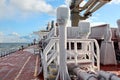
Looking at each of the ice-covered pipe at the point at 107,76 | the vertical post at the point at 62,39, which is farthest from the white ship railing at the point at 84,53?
the ice-covered pipe at the point at 107,76

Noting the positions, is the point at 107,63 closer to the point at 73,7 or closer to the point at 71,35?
the point at 71,35

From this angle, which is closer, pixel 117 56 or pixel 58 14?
pixel 58 14

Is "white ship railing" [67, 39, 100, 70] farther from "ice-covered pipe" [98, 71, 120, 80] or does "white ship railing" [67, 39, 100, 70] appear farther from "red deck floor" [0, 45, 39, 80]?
"ice-covered pipe" [98, 71, 120, 80]

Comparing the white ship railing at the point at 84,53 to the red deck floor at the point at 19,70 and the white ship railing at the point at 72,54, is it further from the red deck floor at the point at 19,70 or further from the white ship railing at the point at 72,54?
the red deck floor at the point at 19,70

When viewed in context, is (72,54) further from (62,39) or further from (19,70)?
(19,70)

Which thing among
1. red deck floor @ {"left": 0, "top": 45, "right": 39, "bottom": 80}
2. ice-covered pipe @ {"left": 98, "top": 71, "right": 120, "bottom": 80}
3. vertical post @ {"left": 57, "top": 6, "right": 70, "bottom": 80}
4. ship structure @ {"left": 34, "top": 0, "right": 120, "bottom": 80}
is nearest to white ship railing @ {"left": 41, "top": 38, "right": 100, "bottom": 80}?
ship structure @ {"left": 34, "top": 0, "right": 120, "bottom": 80}

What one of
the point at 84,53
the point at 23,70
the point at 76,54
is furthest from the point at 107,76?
the point at 23,70

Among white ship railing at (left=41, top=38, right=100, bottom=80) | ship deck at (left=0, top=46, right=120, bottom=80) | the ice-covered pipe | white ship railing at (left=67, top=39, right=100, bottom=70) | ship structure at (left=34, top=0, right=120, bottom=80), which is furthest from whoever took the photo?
ship deck at (left=0, top=46, right=120, bottom=80)

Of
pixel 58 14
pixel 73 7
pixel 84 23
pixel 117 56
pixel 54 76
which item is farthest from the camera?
pixel 73 7

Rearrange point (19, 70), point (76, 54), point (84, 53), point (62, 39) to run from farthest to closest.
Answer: point (19, 70) → point (84, 53) → point (76, 54) → point (62, 39)

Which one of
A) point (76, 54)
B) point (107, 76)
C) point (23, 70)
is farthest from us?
point (23, 70)

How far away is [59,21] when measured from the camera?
20.6 ft

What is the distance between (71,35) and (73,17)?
34.5 feet

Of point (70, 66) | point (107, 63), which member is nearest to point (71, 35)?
point (107, 63)
